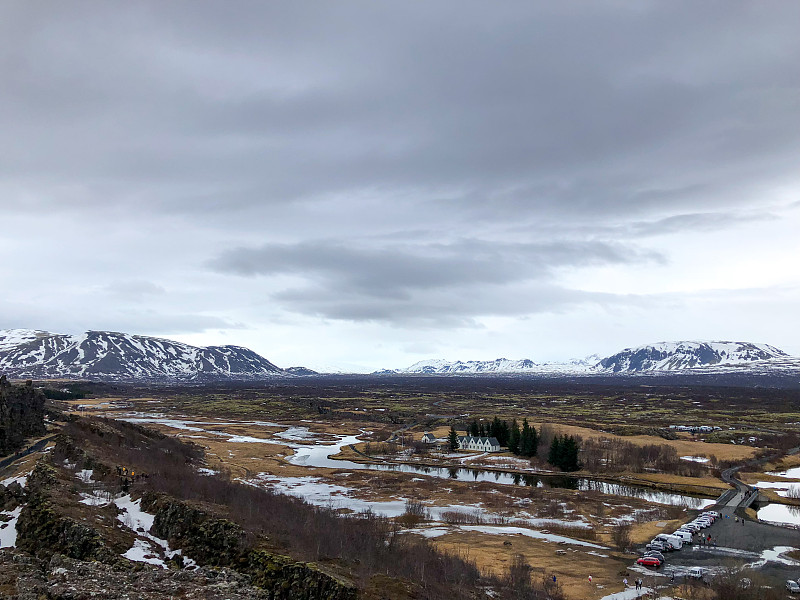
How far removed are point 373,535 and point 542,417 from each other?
13924 cm

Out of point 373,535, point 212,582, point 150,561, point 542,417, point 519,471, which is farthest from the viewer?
point 542,417

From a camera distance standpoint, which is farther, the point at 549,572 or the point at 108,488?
the point at 549,572

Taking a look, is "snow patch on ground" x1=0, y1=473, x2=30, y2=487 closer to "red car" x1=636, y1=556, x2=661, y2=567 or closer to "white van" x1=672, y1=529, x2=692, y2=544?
"red car" x1=636, y1=556, x2=661, y2=567

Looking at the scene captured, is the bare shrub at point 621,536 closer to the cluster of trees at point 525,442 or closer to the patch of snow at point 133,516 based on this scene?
the patch of snow at point 133,516

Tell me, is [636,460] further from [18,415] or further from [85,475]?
[18,415]

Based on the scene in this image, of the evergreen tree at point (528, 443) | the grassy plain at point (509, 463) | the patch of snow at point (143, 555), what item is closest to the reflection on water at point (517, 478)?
the grassy plain at point (509, 463)

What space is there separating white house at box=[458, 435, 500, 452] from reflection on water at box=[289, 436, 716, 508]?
19815 mm

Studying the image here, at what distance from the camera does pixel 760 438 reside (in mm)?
118688

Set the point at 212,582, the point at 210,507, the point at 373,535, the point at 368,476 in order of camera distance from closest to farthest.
Answer: 1. the point at 212,582
2. the point at 210,507
3. the point at 373,535
4. the point at 368,476

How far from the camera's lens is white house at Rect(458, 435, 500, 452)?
109 m

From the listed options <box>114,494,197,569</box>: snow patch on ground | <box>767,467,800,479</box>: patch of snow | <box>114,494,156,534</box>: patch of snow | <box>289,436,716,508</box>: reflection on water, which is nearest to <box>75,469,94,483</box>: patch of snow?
<box>114,494,197,569</box>: snow patch on ground

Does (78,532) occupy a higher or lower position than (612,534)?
higher

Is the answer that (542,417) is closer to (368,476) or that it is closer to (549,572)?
(368,476)

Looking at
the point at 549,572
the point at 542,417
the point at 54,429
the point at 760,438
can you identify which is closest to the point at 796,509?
the point at 549,572
